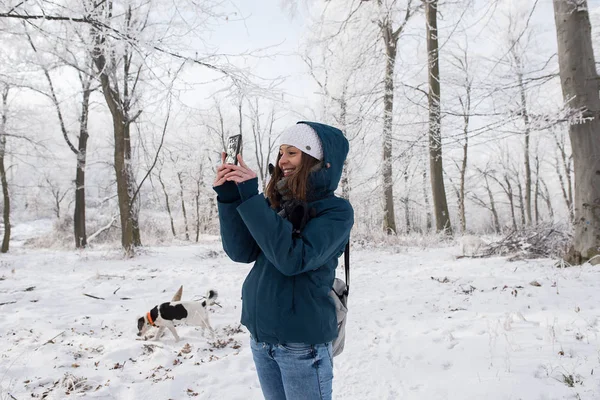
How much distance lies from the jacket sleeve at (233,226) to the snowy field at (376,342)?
193cm

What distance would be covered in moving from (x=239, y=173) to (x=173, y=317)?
3319 mm

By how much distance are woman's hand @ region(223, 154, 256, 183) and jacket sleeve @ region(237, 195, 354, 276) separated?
0.09m

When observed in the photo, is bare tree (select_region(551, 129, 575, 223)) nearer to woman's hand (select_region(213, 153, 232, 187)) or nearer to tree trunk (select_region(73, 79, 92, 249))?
woman's hand (select_region(213, 153, 232, 187))

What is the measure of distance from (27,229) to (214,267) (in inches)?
1270

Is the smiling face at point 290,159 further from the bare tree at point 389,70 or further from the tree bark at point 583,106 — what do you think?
the bare tree at point 389,70

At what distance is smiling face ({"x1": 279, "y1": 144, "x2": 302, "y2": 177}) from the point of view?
1.43 meters

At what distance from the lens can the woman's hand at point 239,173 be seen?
1.23 m

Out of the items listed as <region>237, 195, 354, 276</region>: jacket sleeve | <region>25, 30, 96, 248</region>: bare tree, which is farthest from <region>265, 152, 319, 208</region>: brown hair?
<region>25, 30, 96, 248</region>: bare tree

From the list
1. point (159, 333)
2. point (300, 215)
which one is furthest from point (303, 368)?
point (159, 333)

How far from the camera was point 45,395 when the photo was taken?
268 cm

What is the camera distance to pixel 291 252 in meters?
1.18

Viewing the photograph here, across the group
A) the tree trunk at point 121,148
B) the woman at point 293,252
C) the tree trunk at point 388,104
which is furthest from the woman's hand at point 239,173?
the tree trunk at point 388,104

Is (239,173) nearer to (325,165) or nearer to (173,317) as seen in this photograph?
(325,165)

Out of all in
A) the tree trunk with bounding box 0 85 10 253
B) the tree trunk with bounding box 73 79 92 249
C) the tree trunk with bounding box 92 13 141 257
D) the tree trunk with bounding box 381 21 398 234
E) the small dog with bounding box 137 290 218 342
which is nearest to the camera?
the small dog with bounding box 137 290 218 342
